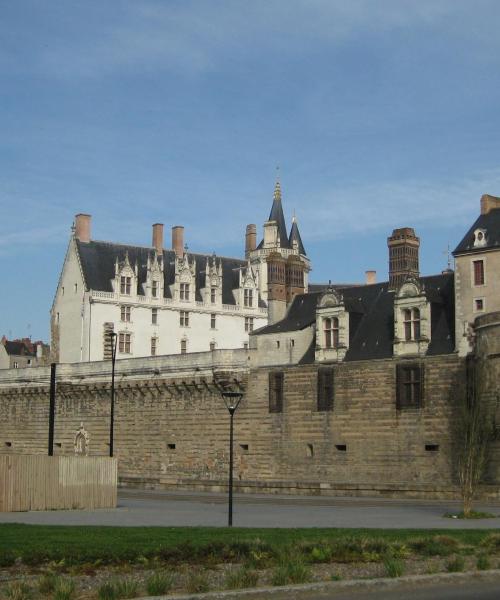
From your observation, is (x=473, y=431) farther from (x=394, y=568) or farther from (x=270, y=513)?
(x=394, y=568)

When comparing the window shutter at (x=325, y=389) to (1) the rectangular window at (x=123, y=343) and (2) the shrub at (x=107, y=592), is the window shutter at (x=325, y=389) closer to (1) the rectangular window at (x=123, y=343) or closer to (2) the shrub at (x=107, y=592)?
(1) the rectangular window at (x=123, y=343)

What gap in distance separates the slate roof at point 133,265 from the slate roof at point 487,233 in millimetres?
32538

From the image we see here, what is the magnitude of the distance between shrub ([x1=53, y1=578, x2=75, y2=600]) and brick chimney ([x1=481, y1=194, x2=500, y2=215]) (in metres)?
36.7

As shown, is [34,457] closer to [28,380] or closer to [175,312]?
[28,380]

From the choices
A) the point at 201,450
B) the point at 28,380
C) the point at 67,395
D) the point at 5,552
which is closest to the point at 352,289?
the point at 201,450

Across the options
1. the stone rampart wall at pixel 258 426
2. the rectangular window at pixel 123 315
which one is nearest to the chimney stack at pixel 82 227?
the rectangular window at pixel 123 315

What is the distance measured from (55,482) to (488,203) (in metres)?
25.1

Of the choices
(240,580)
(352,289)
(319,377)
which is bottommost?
(240,580)

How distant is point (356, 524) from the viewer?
85.3ft

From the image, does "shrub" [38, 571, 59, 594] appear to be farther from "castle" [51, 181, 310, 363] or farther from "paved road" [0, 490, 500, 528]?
"castle" [51, 181, 310, 363]

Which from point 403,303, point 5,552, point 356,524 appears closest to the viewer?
point 5,552

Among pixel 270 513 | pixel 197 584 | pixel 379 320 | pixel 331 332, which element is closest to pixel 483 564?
pixel 197 584

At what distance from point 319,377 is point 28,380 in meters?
26.7

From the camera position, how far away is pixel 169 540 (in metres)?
19.8
